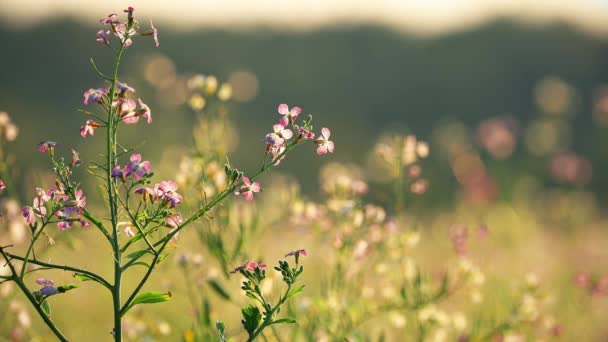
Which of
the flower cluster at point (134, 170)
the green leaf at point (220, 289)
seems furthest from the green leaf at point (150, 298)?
the green leaf at point (220, 289)

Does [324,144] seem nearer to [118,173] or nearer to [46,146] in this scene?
[118,173]

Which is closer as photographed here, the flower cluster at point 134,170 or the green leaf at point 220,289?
the flower cluster at point 134,170

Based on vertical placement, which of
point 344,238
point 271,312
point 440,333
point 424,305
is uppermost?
point 271,312

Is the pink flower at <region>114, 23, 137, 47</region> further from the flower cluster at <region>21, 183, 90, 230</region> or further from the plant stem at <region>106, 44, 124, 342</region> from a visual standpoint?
the flower cluster at <region>21, 183, 90, 230</region>

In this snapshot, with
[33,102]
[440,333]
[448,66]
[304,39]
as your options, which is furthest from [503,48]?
[440,333]

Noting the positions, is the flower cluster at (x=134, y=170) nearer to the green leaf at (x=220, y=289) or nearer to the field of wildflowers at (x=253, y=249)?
the field of wildflowers at (x=253, y=249)

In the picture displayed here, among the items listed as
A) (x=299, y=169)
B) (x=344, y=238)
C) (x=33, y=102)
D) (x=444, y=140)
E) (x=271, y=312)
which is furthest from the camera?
(x=33, y=102)

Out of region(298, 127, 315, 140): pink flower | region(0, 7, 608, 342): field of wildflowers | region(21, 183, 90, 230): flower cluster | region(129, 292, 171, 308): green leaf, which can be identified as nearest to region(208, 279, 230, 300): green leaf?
region(0, 7, 608, 342): field of wildflowers

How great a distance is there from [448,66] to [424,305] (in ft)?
39.8

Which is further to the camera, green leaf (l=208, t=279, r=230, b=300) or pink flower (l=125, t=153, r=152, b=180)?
green leaf (l=208, t=279, r=230, b=300)

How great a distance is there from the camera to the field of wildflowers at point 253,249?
1.37 m

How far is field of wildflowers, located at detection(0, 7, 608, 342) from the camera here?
1.37 m

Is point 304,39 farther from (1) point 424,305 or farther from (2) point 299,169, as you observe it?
(1) point 424,305

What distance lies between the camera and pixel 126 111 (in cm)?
140
